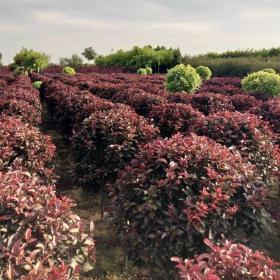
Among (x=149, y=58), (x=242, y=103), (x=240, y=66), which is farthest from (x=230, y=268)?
(x=149, y=58)

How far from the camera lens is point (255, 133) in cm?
636

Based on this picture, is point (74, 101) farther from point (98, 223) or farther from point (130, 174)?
point (130, 174)

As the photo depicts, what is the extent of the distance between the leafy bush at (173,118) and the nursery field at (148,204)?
0.10 feet

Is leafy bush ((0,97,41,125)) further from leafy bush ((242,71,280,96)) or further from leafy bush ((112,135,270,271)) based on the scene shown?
leafy bush ((242,71,280,96))

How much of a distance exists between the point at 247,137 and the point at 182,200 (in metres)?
2.60

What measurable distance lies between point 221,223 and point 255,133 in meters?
2.48

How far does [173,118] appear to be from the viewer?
8625mm

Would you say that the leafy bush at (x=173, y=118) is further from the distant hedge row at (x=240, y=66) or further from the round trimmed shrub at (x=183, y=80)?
the distant hedge row at (x=240, y=66)

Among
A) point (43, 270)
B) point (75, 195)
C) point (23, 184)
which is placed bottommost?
point (75, 195)

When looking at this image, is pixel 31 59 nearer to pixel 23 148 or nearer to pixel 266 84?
pixel 266 84

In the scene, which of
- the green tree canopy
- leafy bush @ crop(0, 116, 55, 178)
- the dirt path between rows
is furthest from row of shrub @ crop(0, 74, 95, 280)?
the green tree canopy

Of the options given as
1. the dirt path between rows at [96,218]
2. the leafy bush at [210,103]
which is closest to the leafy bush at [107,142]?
the dirt path between rows at [96,218]

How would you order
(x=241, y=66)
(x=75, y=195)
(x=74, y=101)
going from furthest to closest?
(x=241, y=66) → (x=74, y=101) → (x=75, y=195)

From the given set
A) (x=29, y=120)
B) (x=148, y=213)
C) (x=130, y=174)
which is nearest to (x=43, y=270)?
(x=148, y=213)
